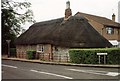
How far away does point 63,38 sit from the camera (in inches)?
1292

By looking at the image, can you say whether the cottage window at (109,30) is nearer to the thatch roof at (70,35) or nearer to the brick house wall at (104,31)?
the brick house wall at (104,31)

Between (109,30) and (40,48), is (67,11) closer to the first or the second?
(40,48)

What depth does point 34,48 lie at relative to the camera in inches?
1435

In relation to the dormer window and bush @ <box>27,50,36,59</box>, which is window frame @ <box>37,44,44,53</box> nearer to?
bush @ <box>27,50,36,59</box>

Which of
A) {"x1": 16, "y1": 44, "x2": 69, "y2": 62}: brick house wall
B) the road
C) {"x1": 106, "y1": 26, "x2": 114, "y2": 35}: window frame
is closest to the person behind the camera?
the road

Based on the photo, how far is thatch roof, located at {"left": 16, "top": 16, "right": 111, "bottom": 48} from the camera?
3195cm

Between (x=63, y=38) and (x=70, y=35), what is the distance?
1013 millimetres

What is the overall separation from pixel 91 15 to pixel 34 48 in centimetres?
1861

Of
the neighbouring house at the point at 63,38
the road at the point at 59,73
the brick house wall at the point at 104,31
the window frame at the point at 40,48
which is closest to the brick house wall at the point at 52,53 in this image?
the neighbouring house at the point at 63,38

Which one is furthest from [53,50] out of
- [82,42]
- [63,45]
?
[82,42]

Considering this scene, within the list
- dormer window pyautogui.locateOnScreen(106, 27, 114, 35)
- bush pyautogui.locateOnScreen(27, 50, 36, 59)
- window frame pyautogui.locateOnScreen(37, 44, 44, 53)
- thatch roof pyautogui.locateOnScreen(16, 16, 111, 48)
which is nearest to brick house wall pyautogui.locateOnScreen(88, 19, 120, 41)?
dormer window pyautogui.locateOnScreen(106, 27, 114, 35)

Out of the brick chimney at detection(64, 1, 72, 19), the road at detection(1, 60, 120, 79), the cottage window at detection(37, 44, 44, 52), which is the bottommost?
the road at detection(1, 60, 120, 79)

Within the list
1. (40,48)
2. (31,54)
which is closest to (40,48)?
(40,48)

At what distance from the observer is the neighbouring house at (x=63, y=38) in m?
31.8
